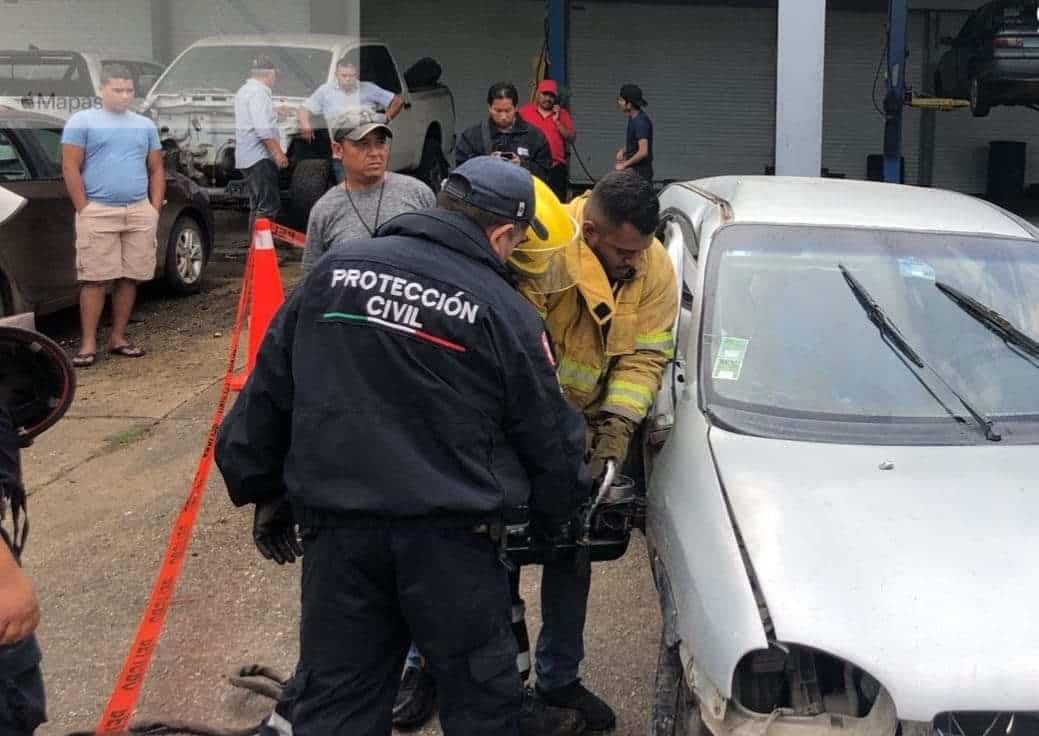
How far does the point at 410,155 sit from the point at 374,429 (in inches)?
378

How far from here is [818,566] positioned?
7.59 ft

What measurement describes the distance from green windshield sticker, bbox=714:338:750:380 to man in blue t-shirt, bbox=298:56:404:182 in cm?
624

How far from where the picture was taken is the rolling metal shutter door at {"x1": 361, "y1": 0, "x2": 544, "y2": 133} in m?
15.9

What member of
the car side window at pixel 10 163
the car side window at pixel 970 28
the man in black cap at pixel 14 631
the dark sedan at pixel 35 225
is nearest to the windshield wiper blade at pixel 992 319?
the man in black cap at pixel 14 631

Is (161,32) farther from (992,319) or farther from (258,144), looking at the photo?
(992,319)

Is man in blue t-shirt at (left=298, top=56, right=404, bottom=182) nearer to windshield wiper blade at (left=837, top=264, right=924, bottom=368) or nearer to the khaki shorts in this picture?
the khaki shorts

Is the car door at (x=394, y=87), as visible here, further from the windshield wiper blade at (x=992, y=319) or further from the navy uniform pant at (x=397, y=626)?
the navy uniform pant at (x=397, y=626)

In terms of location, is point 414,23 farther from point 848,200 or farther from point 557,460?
point 557,460

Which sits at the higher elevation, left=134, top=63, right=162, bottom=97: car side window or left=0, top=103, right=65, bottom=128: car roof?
left=134, top=63, right=162, bottom=97: car side window

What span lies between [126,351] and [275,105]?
3304 millimetres

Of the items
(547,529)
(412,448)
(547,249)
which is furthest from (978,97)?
→ (412,448)

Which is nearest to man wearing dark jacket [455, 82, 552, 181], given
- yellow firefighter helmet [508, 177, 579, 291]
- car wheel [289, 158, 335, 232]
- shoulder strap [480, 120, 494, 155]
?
shoulder strap [480, 120, 494, 155]

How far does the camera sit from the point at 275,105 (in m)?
9.36

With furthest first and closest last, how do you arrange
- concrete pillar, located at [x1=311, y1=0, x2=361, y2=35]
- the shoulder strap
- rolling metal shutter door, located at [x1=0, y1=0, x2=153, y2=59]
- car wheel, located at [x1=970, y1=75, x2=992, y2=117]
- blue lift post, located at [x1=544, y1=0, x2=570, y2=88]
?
rolling metal shutter door, located at [x1=0, y1=0, x2=153, y2=59]
concrete pillar, located at [x1=311, y1=0, x2=361, y2=35]
blue lift post, located at [x1=544, y1=0, x2=570, y2=88]
car wheel, located at [x1=970, y1=75, x2=992, y2=117]
the shoulder strap
